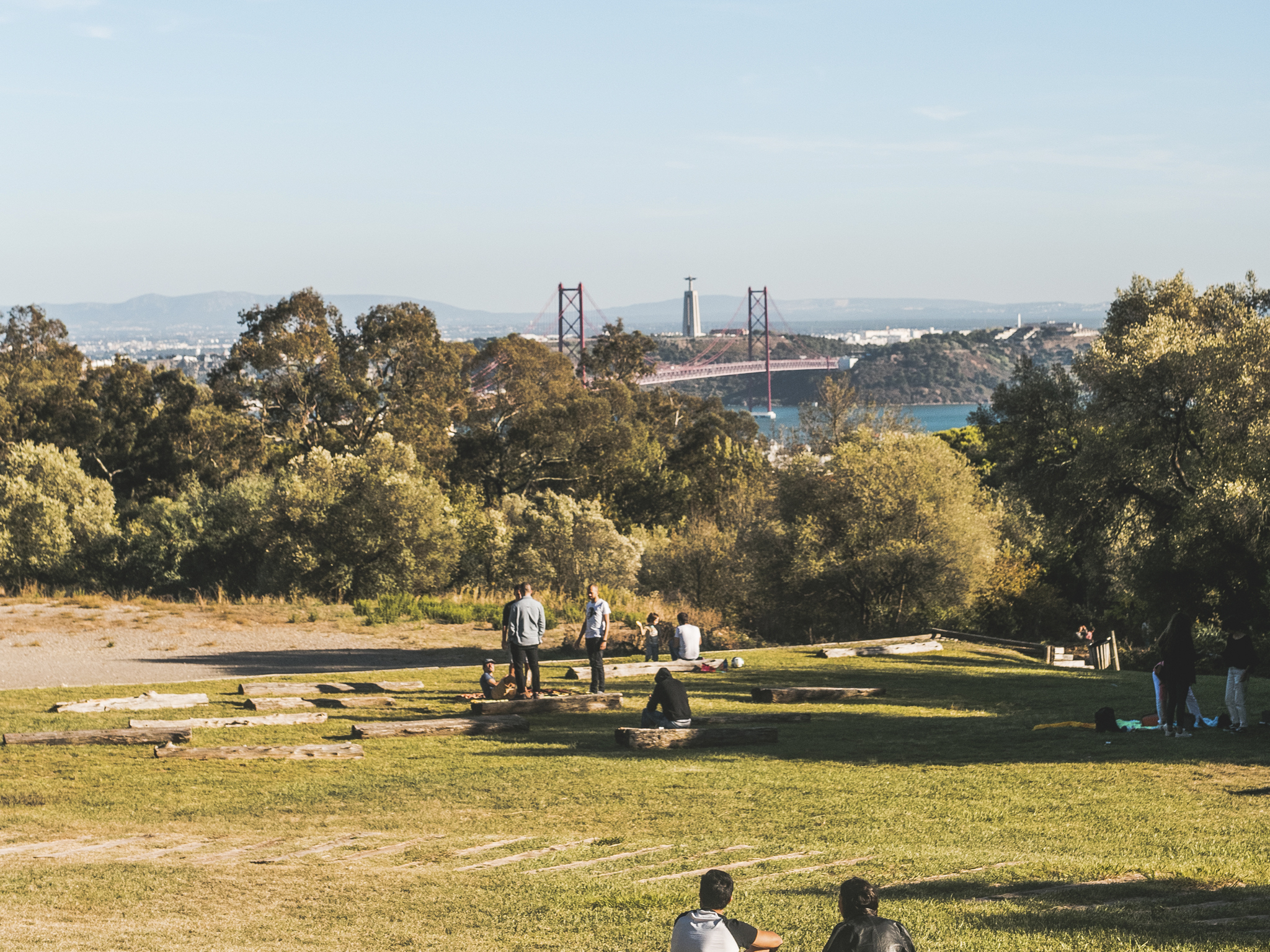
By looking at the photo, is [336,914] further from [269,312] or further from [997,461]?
[269,312]

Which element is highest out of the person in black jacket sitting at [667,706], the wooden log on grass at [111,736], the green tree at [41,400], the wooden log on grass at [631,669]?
the green tree at [41,400]

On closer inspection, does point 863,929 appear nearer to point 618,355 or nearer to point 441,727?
point 441,727

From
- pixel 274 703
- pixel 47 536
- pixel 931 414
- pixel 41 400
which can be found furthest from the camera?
pixel 931 414

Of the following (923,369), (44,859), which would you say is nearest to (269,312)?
(44,859)

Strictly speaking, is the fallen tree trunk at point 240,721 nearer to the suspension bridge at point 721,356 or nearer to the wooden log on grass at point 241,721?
the wooden log on grass at point 241,721

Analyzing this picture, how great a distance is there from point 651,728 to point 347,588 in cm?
1949

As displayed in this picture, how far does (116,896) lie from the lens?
7.16m

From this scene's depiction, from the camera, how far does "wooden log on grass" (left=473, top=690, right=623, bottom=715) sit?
1431 centimetres

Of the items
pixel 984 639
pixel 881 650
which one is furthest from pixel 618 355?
pixel 881 650

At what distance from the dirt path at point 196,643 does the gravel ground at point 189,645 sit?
26mm

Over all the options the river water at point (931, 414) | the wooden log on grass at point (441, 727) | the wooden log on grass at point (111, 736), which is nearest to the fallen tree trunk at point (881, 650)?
the wooden log on grass at point (441, 727)

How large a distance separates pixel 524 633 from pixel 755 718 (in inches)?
123

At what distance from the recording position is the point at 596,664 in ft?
51.8

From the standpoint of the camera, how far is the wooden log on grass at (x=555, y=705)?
47.0 ft
